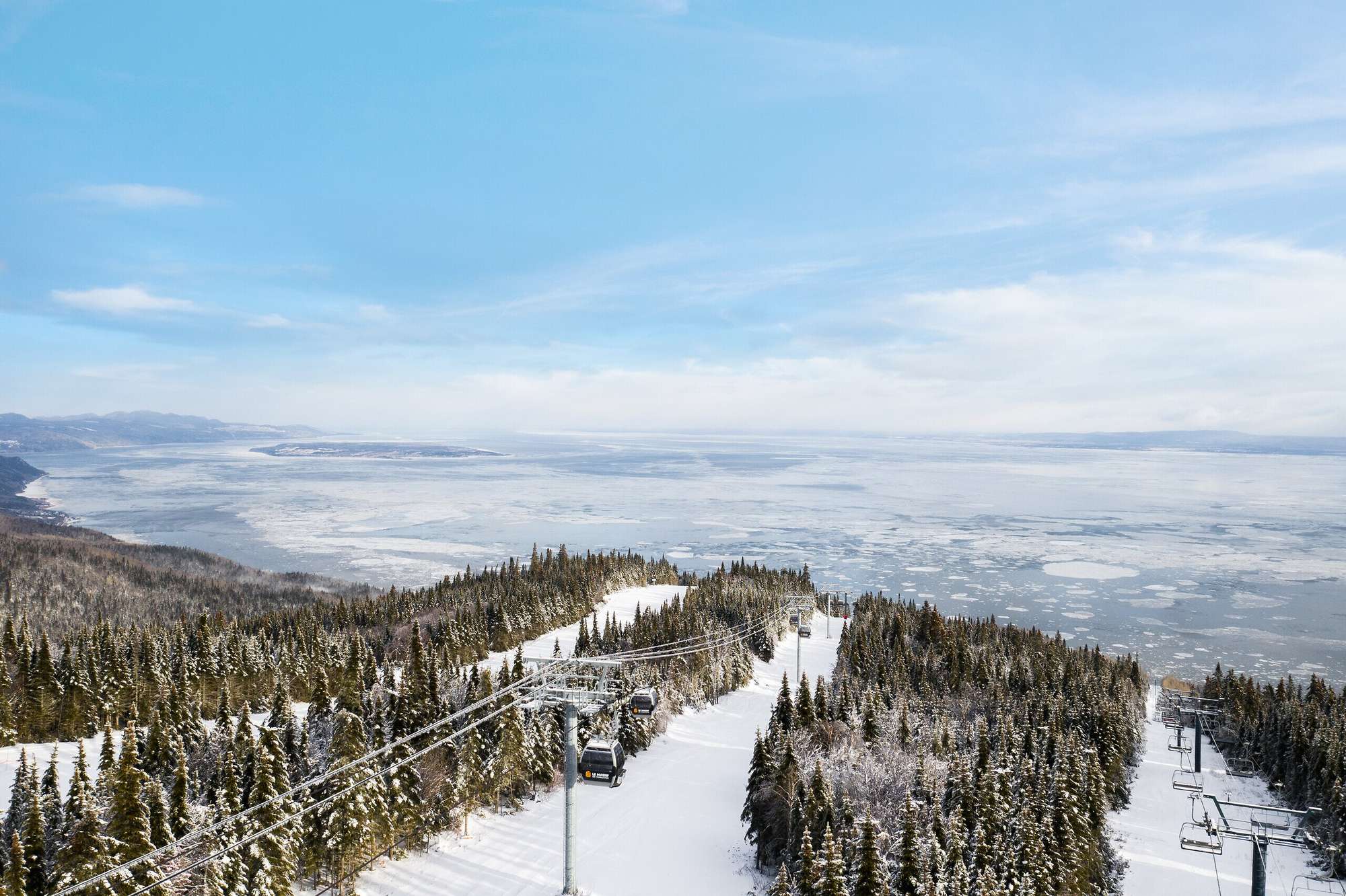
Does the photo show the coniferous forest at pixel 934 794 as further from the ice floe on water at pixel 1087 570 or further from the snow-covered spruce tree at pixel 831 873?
the ice floe on water at pixel 1087 570

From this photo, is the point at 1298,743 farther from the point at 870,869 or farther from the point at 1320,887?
the point at 870,869

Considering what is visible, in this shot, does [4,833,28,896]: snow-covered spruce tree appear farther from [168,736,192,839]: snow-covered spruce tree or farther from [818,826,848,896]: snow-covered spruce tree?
[818,826,848,896]: snow-covered spruce tree

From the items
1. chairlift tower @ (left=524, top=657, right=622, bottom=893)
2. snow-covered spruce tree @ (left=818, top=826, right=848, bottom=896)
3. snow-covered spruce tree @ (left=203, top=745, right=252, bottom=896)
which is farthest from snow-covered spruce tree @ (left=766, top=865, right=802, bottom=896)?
snow-covered spruce tree @ (left=203, top=745, right=252, bottom=896)

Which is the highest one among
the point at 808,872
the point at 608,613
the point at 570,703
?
the point at 570,703

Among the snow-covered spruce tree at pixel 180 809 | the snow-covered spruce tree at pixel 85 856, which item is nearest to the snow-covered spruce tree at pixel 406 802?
the snow-covered spruce tree at pixel 180 809

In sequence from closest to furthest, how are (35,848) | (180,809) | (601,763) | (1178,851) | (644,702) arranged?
1. (644,702)
2. (601,763)
3. (35,848)
4. (180,809)
5. (1178,851)

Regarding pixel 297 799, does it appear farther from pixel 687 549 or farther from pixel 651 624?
pixel 687 549

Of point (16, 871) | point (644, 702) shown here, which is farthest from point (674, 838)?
point (16, 871)
